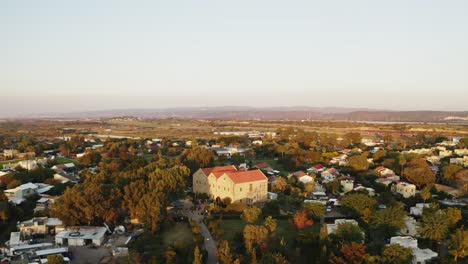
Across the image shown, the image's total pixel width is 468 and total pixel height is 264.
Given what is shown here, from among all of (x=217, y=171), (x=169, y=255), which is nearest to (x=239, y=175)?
(x=217, y=171)

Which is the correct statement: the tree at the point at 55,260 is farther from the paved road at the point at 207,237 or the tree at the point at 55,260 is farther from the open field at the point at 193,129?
the open field at the point at 193,129

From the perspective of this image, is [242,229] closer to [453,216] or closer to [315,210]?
[315,210]

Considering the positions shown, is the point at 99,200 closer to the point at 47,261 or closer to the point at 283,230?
the point at 47,261

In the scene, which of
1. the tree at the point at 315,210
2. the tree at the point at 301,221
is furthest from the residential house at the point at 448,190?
the tree at the point at 301,221

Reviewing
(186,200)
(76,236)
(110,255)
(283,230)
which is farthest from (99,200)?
(283,230)

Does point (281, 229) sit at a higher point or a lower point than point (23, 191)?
lower
